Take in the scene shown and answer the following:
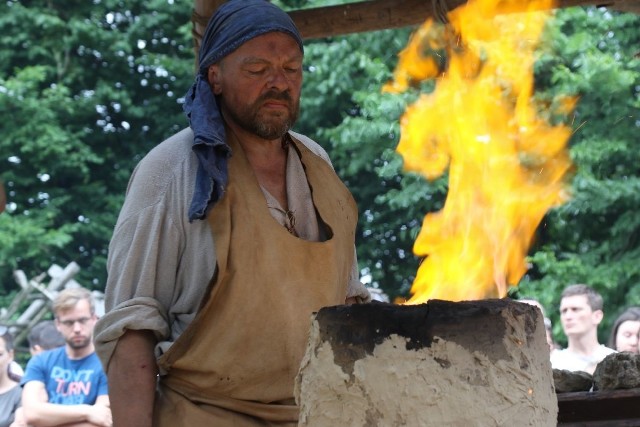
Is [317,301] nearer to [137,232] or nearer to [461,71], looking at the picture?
[137,232]

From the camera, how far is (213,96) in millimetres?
2816

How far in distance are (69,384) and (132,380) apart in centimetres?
336

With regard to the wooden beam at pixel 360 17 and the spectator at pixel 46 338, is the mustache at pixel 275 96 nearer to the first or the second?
the wooden beam at pixel 360 17

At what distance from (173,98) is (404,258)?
15.4 feet

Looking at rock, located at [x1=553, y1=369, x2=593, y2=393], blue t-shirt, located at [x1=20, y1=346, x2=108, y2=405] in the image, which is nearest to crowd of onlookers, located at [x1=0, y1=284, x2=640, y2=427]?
blue t-shirt, located at [x1=20, y1=346, x2=108, y2=405]

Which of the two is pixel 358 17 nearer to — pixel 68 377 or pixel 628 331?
pixel 68 377

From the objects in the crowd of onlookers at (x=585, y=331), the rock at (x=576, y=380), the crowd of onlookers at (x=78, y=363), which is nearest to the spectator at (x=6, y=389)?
the crowd of onlookers at (x=78, y=363)

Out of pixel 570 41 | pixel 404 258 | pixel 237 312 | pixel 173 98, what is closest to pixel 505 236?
pixel 237 312

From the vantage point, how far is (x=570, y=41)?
11891mm

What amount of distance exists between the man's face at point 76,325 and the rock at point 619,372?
293cm

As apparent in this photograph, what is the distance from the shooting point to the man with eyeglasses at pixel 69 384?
18.4ft

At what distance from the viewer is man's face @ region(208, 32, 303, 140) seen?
276cm

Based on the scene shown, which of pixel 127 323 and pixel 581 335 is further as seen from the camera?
pixel 581 335

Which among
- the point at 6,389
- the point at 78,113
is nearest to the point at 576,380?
the point at 6,389
